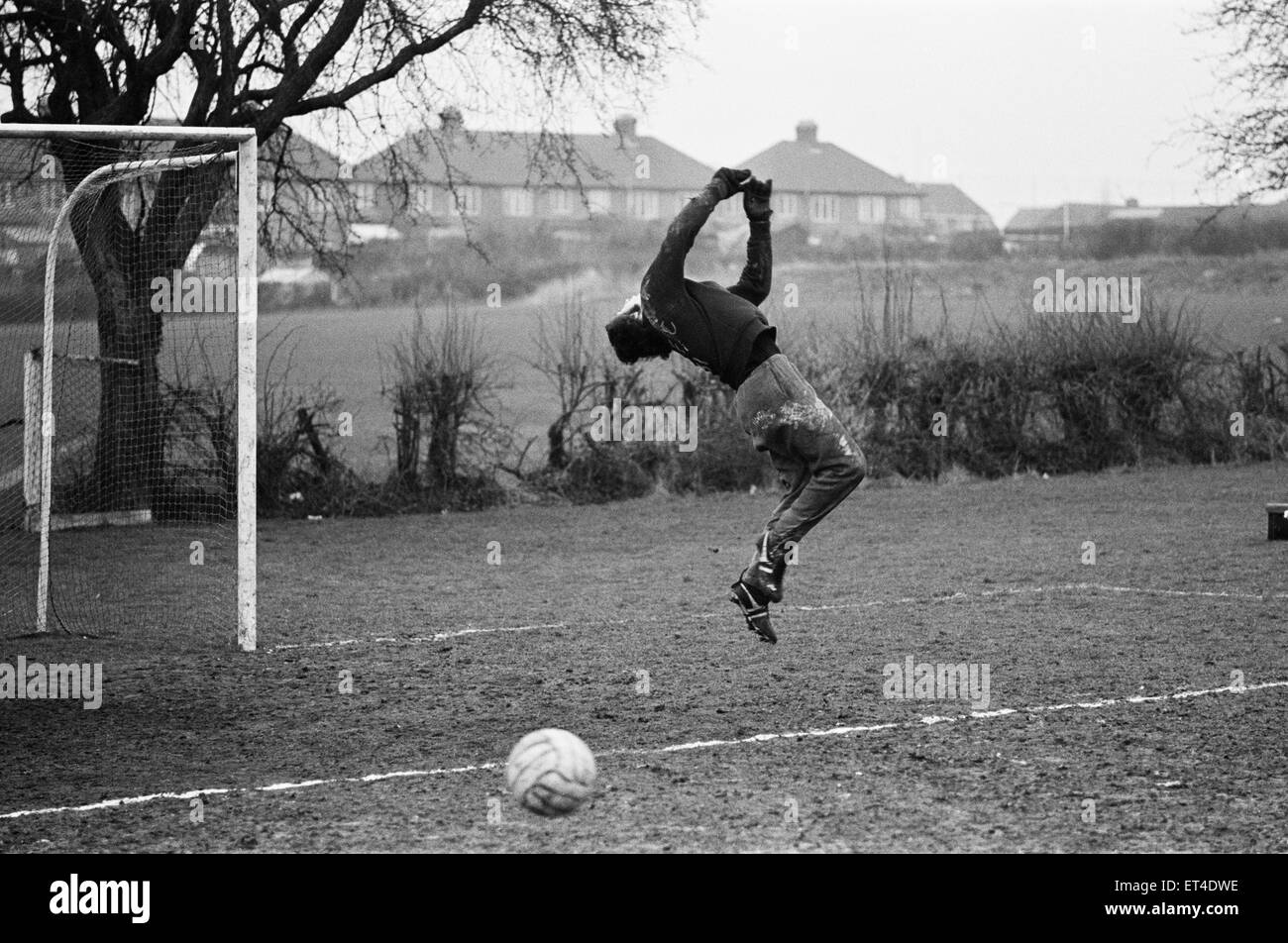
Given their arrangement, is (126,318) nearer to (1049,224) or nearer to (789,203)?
(1049,224)

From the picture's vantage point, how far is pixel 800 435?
796 centimetres

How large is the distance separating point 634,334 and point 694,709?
81.3 inches

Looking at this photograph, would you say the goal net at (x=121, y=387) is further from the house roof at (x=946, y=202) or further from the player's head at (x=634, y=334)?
the house roof at (x=946, y=202)

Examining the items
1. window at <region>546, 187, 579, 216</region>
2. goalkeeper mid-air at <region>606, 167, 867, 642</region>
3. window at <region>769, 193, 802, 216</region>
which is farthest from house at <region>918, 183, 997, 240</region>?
goalkeeper mid-air at <region>606, 167, 867, 642</region>

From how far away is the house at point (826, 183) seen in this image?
228ft

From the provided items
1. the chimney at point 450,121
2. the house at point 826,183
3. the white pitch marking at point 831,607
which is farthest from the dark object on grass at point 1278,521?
the house at point 826,183

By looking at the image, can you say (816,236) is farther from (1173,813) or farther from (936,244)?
(1173,813)

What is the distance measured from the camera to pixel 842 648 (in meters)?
9.98

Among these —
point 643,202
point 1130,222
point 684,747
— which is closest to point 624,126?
point 684,747

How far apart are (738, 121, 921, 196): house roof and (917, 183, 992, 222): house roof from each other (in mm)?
3062

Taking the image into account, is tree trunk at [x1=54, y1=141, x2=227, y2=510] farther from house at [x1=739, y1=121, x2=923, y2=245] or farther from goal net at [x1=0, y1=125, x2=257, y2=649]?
house at [x1=739, y1=121, x2=923, y2=245]

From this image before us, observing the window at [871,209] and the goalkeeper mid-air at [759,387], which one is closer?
the goalkeeper mid-air at [759,387]
